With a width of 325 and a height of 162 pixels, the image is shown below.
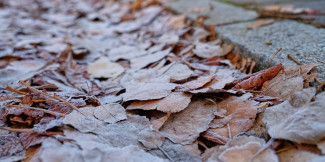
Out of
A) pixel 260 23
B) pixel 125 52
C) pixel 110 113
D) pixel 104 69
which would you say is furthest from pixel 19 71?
pixel 260 23

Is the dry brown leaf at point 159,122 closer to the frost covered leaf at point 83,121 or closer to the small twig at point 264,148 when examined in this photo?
the frost covered leaf at point 83,121

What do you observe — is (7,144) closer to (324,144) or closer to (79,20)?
(324,144)

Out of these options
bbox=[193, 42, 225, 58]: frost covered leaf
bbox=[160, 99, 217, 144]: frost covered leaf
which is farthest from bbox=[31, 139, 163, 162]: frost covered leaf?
bbox=[193, 42, 225, 58]: frost covered leaf

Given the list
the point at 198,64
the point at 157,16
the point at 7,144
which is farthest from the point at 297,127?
the point at 157,16

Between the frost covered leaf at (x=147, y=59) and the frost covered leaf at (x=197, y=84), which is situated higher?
the frost covered leaf at (x=197, y=84)

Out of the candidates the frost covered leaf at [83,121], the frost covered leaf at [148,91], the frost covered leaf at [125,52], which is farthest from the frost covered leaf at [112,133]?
the frost covered leaf at [125,52]

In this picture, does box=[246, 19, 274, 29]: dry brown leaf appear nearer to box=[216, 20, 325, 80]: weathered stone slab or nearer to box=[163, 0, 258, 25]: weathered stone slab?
box=[216, 20, 325, 80]: weathered stone slab
